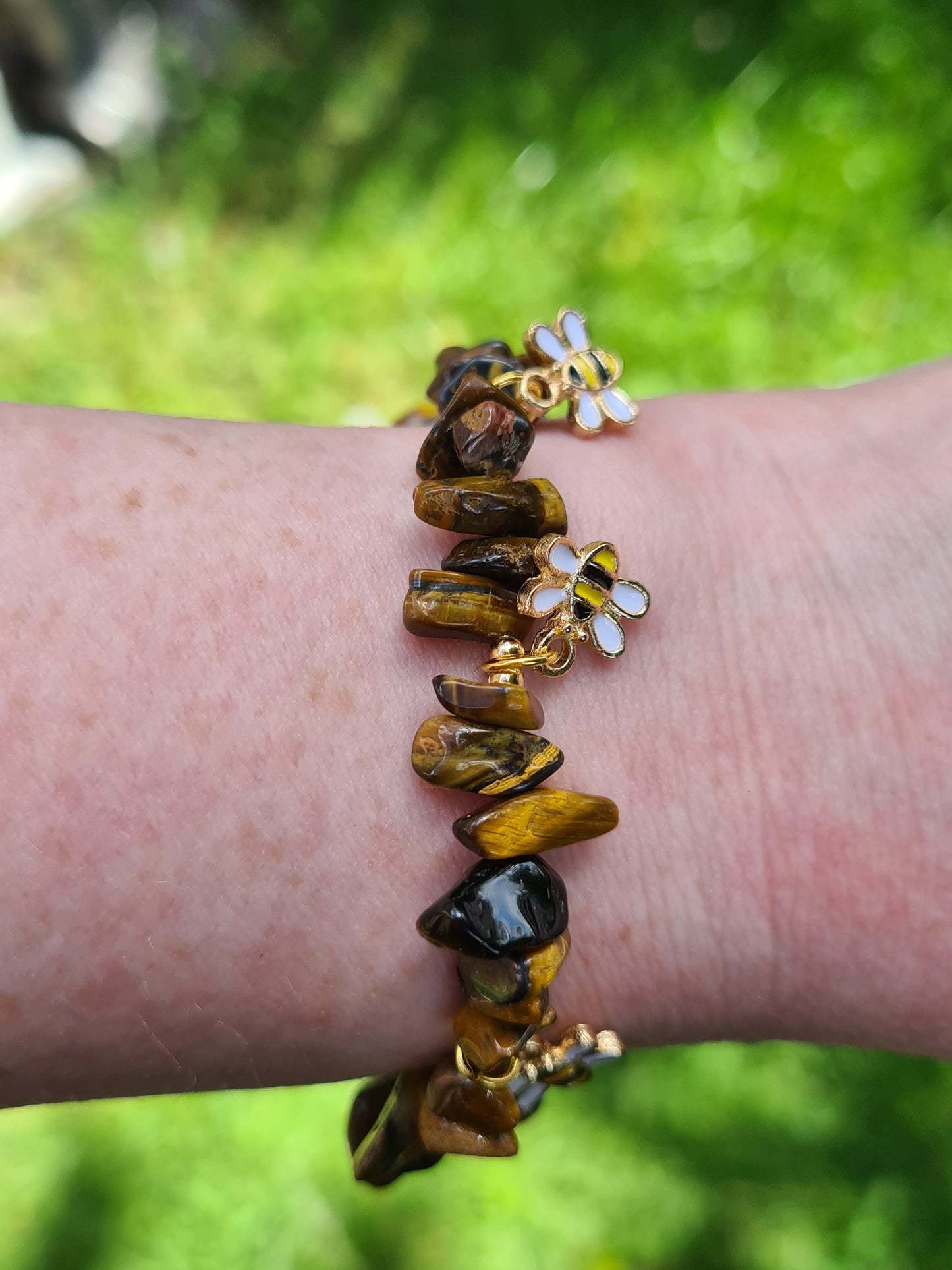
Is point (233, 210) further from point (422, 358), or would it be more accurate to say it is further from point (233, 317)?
point (422, 358)

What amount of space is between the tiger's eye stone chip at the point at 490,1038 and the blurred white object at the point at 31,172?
10.4 feet

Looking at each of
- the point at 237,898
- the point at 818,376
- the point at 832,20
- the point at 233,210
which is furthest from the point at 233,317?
the point at 237,898

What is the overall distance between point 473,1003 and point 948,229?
9.84 ft

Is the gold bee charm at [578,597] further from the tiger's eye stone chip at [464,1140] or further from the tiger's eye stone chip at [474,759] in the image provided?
the tiger's eye stone chip at [464,1140]

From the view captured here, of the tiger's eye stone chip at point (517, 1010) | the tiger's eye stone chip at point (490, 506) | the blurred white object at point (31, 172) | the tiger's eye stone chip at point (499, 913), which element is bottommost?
the tiger's eye stone chip at point (517, 1010)

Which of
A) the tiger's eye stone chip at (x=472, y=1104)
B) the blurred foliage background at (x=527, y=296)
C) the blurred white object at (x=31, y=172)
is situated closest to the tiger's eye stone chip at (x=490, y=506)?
the tiger's eye stone chip at (x=472, y=1104)

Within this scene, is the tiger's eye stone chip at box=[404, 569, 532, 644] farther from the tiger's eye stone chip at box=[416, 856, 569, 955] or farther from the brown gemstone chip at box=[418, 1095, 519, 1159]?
the brown gemstone chip at box=[418, 1095, 519, 1159]

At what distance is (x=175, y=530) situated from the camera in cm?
120

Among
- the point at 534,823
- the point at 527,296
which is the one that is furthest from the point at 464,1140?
the point at 527,296

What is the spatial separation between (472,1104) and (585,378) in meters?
0.96

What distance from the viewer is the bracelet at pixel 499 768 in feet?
3.82

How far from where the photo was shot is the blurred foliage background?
7.80ft

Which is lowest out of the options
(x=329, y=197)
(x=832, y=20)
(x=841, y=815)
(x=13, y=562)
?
(x=841, y=815)

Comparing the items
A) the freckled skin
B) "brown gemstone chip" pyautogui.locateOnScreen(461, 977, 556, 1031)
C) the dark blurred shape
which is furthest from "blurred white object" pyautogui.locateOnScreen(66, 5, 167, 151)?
"brown gemstone chip" pyautogui.locateOnScreen(461, 977, 556, 1031)
